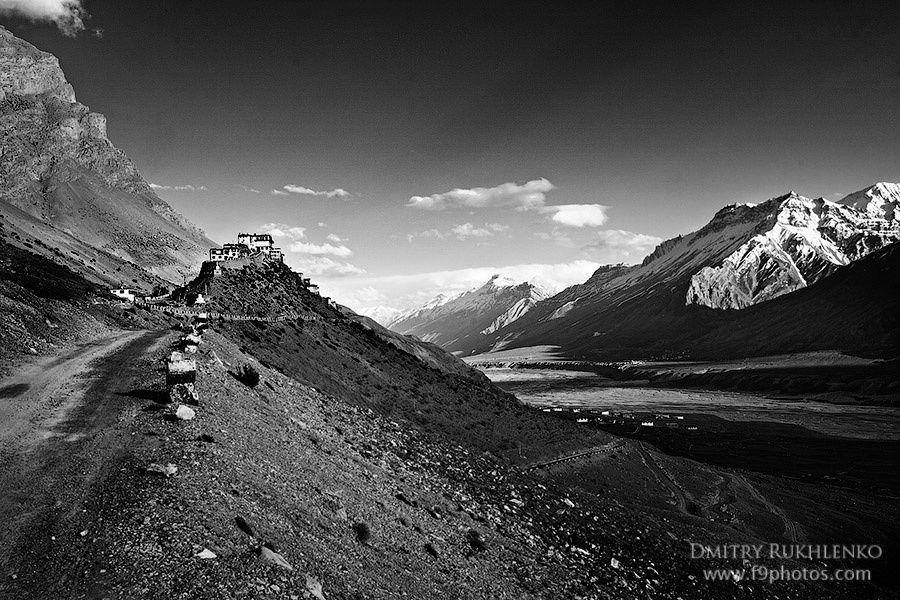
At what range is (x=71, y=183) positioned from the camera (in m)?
160

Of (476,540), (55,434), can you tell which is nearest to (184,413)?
(55,434)

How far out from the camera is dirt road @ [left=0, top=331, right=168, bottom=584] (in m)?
11.2

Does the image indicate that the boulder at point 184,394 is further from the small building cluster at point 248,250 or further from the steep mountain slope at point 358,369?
the small building cluster at point 248,250

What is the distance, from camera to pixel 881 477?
81562mm

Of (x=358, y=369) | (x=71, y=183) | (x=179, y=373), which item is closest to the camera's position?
(x=179, y=373)

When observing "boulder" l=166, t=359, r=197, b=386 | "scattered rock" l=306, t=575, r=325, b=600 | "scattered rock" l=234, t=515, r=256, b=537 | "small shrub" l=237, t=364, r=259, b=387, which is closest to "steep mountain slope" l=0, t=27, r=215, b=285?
"small shrub" l=237, t=364, r=259, b=387

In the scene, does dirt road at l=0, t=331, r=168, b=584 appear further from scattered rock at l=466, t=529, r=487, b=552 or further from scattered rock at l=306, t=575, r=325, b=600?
scattered rock at l=466, t=529, r=487, b=552

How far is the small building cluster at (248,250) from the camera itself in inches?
3059

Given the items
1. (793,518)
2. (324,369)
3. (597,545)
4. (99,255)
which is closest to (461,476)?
(597,545)

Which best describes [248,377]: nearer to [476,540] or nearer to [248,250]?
[476,540]

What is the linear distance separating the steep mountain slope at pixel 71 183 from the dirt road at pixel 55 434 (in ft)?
340

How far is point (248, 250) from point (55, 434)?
7509cm

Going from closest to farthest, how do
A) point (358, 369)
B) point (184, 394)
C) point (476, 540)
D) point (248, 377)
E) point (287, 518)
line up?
point (287, 518) → point (184, 394) → point (476, 540) → point (248, 377) → point (358, 369)

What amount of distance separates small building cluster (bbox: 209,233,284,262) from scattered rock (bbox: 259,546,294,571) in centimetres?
5505
